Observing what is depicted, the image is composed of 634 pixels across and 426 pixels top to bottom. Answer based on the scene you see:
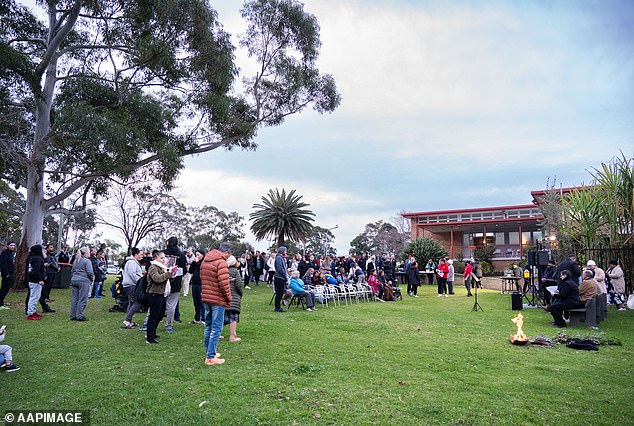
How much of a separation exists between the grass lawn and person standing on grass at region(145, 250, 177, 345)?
25cm

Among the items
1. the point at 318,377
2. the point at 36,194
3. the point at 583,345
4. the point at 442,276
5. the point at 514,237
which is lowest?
the point at 318,377

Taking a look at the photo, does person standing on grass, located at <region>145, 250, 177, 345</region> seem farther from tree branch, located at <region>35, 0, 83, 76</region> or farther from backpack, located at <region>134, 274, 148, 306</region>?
tree branch, located at <region>35, 0, 83, 76</region>

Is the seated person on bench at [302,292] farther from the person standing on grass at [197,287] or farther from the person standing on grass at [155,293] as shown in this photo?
the person standing on grass at [155,293]

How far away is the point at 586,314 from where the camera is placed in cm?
1020

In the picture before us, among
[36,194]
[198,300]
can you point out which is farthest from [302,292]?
[36,194]

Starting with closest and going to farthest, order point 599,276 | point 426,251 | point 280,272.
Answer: point 280,272 < point 599,276 < point 426,251

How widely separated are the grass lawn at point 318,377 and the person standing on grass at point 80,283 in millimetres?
457

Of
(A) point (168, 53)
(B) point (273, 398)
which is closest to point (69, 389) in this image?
(B) point (273, 398)

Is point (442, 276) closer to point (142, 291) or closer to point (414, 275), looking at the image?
point (414, 275)

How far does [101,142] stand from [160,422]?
13.5 metres

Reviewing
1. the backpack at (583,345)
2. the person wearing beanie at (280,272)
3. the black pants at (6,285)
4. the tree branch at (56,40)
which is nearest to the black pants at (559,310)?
the backpack at (583,345)

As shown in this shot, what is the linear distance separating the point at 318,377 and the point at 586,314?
810 cm

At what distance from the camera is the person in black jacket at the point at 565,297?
10047 mm

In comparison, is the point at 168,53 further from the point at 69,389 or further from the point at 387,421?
the point at 387,421
